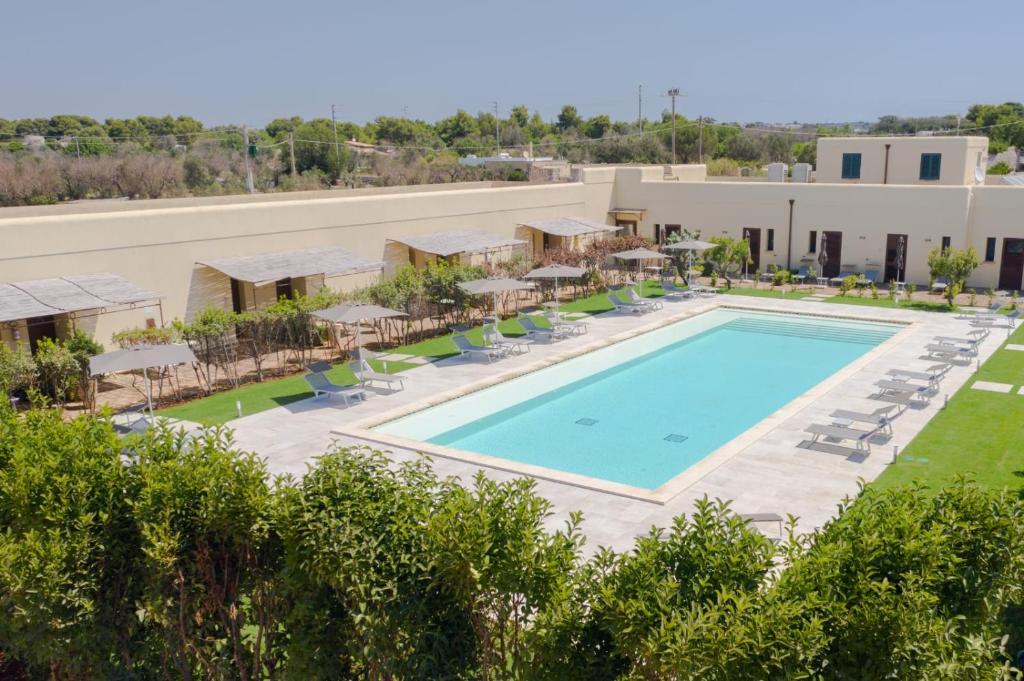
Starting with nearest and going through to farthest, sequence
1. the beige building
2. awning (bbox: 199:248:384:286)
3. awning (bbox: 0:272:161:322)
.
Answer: awning (bbox: 0:272:161:322)
the beige building
awning (bbox: 199:248:384:286)

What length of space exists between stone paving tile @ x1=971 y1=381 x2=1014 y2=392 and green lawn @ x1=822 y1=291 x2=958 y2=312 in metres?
9.02

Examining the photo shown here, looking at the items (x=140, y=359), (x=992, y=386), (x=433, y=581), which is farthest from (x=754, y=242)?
(x=433, y=581)

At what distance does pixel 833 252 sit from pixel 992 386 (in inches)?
621

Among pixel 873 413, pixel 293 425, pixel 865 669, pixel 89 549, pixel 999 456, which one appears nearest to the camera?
pixel 865 669

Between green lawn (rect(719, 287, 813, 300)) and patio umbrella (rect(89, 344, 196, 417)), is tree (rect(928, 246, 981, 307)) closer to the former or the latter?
green lawn (rect(719, 287, 813, 300))

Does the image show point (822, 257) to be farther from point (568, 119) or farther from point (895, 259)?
point (568, 119)

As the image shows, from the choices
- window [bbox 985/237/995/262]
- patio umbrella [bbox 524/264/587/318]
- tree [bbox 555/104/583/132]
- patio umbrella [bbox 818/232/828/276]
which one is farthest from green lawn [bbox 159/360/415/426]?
tree [bbox 555/104/583/132]

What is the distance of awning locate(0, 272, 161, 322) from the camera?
60.9ft

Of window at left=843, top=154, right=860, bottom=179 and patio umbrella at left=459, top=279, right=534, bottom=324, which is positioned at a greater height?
window at left=843, top=154, right=860, bottom=179

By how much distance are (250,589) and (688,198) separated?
3209 centimetres

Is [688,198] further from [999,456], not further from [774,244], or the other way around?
[999,456]

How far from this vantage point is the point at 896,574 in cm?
582

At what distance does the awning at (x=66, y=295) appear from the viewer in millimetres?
18548

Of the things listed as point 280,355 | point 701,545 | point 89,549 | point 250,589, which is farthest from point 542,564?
point 280,355
